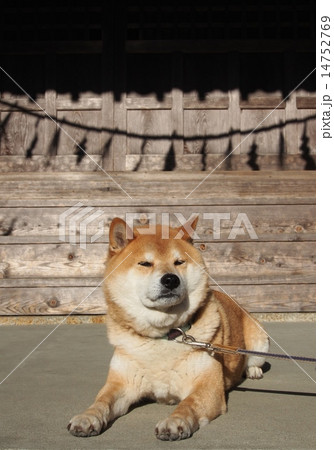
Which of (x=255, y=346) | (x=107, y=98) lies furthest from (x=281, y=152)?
(x=255, y=346)

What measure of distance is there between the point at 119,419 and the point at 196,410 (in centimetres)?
38

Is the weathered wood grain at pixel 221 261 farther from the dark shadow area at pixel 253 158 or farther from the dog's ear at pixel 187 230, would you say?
the dog's ear at pixel 187 230

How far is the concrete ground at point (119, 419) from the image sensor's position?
7.63ft

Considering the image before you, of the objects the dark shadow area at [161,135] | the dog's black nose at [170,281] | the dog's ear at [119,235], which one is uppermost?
the dark shadow area at [161,135]

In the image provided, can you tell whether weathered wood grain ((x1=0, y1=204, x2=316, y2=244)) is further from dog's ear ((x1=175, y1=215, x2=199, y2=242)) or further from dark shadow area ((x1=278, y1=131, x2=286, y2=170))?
dog's ear ((x1=175, y1=215, x2=199, y2=242))

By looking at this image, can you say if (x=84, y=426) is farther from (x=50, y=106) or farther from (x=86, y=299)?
(x=50, y=106)

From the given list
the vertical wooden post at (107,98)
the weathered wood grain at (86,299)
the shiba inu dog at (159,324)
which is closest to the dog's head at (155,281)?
the shiba inu dog at (159,324)

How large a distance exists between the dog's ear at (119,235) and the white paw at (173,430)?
39.5 inches

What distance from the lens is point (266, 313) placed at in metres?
5.68

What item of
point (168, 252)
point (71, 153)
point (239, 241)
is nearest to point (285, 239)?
point (239, 241)

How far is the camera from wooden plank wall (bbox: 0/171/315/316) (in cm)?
559
